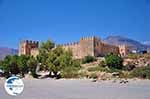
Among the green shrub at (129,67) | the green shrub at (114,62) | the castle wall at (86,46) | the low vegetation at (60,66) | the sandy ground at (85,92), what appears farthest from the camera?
the castle wall at (86,46)

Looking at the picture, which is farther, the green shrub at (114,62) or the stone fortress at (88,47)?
the stone fortress at (88,47)

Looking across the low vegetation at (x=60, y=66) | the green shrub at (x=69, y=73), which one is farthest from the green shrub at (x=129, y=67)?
the green shrub at (x=69, y=73)

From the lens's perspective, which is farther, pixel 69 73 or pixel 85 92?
pixel 69 73

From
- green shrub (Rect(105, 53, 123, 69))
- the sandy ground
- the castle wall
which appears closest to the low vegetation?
green shrub (Rect(105, 53, 123, 69))

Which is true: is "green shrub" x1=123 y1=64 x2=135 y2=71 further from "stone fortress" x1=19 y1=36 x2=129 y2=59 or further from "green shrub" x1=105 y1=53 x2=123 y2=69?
"stone fortress" x1=19 y1=36 x2=129 y2=59

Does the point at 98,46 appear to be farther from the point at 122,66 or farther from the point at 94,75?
the point at 94,75

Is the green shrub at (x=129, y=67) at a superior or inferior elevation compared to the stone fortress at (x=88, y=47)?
inferior

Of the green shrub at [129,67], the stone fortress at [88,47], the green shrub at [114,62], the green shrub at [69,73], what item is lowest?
the green shrub at [69,73]

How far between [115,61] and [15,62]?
13327 millimetres

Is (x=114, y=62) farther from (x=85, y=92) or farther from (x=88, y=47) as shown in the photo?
(x=85, y=92)

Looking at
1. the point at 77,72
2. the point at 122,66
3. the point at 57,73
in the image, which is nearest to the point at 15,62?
the point at 57,73

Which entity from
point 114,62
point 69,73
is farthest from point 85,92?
point 114,62

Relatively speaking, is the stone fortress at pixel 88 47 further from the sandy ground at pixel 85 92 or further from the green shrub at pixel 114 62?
the sandy ground at pixel 85 92

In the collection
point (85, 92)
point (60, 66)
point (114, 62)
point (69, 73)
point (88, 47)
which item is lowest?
point (85, 92)
